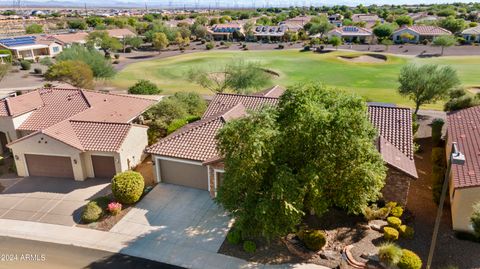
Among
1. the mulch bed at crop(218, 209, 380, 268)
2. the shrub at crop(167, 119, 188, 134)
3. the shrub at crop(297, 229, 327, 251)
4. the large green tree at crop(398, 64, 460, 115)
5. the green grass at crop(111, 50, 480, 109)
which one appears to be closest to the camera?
the mulch bed at crop(218, 209, 380, 268)

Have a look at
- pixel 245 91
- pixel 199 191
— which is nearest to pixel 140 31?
pixel 245 91

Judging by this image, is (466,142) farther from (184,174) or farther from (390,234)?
(184,174)

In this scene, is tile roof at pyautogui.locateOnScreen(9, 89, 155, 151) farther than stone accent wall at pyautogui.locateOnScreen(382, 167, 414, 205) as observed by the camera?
Yes

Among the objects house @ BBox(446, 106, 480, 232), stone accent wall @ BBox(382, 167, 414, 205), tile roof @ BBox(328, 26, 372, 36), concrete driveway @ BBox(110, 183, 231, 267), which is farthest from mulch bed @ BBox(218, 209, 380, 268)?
tile roof @ BBox(328, 26, 372, 36)

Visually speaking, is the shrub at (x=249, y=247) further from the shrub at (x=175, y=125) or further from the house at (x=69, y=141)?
the shrub at (x=175, y=125)

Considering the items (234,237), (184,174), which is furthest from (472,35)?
(234,237)

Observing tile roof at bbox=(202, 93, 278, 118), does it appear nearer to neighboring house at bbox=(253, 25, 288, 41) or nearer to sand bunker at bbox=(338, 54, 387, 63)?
sand bunker at bbox=(338, 54, 387, 63)

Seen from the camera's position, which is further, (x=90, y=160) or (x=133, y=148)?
(x=133, y=148)
